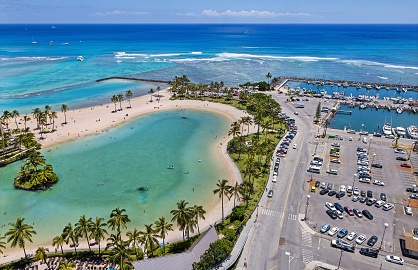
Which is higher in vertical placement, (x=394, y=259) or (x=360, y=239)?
(x=360, y=239)

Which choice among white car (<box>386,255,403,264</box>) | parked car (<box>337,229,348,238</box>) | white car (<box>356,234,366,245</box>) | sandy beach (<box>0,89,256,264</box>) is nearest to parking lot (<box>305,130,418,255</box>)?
white car (<box>356,234,366,245</box>)

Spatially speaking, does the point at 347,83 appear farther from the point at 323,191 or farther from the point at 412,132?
the point at 323,191

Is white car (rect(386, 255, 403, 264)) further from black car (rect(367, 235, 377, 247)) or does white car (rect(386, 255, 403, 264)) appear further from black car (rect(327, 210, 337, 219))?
black car (rect(327, 210, 337, 219))

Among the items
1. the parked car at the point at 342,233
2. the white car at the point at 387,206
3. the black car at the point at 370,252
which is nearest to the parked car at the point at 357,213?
the white car at the point at 387,206

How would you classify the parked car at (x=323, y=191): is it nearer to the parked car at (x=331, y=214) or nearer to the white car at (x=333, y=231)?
the parked car at (x=331, y=214)

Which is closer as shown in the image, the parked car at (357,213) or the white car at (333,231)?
the white car at (333,231)

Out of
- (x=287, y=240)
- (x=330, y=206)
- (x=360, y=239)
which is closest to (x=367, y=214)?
(x=330, y=206)

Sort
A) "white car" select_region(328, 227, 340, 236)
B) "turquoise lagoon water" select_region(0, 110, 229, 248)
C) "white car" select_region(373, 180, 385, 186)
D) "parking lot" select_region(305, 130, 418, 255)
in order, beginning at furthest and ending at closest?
"white car" select_region(373, 180, 385, 186), "turquoise lagoon water" select_region(0, 110, 229, 248), "parking lot" select_region(305, 130, 418, 255), "white car" select_region(328, 227, 340, 236)
